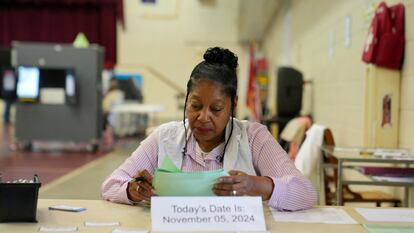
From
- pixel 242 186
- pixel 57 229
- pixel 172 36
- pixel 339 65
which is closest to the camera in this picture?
pixel 57 229

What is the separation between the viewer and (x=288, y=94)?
5613 mm

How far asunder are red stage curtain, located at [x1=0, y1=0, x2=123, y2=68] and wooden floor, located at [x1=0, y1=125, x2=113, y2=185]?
5074 mm

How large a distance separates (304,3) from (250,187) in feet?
18.6

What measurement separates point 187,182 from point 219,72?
18.7 inches

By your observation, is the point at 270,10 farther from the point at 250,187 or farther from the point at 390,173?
the point at 250,187

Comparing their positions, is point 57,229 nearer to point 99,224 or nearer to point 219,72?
point 99,224

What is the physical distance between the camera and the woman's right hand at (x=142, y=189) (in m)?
1.43

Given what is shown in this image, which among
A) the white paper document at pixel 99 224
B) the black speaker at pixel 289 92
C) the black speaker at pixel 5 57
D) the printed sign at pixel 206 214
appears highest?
the black speaker at pixel 5 57

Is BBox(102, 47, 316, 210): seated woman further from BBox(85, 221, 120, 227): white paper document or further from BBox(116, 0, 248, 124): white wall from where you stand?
BBox(116, 0, 248, 124): white wall

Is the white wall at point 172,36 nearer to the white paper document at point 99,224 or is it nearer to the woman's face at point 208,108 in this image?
the woman's face at point 208,108

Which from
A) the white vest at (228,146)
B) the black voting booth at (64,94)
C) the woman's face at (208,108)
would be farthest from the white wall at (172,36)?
the woman's face at (208,108)

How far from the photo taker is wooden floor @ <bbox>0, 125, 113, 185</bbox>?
4.90 m

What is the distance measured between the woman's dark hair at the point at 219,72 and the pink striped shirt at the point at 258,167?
0.05 metres

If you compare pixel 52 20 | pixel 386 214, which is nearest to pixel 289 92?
pixel 386 214
